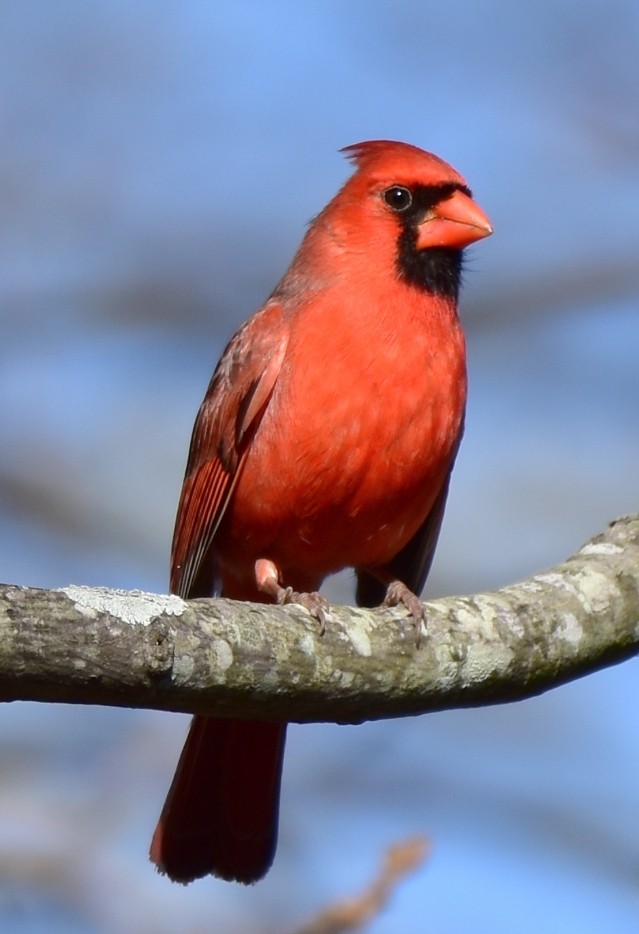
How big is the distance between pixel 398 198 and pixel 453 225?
0.60 ft

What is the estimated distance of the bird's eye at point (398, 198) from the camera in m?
3.89

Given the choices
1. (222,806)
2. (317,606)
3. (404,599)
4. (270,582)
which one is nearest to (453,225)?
(270,582)

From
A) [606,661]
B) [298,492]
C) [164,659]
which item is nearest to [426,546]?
[298,492]

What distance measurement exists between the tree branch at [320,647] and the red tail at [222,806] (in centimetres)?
107

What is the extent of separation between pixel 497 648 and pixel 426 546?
3.81ft

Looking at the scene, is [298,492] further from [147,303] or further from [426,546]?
[147,303]

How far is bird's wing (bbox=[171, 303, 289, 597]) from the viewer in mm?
3668

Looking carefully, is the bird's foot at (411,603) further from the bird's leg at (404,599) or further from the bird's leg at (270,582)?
the bird's leg at (270,582)

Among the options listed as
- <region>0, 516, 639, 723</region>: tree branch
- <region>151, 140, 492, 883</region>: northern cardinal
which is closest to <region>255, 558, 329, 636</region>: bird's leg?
<region>151, 140, 492, 883</region>: northern cardinal

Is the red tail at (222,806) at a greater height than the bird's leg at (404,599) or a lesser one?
lesser

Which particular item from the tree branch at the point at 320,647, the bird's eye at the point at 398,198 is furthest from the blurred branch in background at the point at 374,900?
the bird's eye at the point at 398,198

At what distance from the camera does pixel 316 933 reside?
2.79 m

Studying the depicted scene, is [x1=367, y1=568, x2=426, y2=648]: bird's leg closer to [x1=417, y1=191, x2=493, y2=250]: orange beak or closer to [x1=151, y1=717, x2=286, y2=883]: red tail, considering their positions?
[x1=151, y1=717, x2=286, y2=883]: red tail

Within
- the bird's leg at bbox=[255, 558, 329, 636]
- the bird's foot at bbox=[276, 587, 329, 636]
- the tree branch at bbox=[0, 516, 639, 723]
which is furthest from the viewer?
the bird's leg at bbox=[255, 558, 329, 636]
